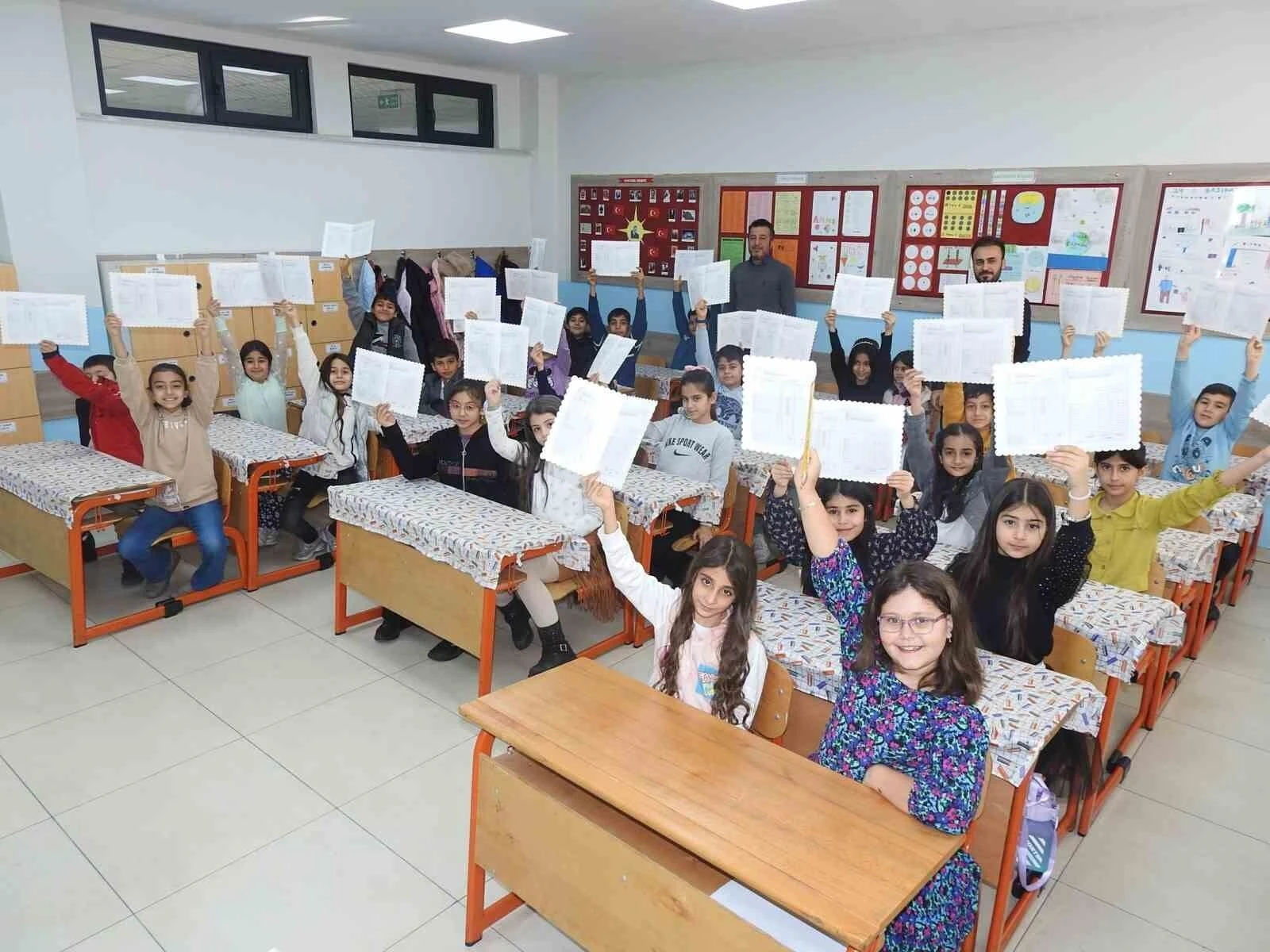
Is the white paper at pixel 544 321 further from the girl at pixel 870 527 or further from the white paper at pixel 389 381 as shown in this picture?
the girl at pixel 870 527

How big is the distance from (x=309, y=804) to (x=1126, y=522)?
298cm

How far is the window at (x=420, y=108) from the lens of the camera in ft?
23.1

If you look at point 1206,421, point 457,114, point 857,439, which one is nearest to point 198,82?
point 457,114

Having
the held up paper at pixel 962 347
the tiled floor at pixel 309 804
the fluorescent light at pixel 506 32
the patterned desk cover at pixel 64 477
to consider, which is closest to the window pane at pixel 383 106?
the fluorescent light at pixel 506 32

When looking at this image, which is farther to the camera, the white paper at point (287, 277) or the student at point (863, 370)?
the student at point (863, 370)

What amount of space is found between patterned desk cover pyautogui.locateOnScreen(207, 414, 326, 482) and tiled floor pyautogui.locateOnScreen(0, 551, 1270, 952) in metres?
0.74

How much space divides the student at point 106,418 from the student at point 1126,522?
4.29 meters

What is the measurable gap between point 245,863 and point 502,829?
3.11 ft

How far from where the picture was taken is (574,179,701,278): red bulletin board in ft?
23.6

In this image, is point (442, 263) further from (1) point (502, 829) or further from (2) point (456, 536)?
(1) point (502, 829)

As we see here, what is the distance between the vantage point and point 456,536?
10.3 feet

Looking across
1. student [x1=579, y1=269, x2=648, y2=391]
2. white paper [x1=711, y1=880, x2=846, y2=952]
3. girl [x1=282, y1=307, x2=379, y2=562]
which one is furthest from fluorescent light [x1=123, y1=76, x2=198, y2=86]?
white paper [x1=711, y1=880, x2=846, y2=952]

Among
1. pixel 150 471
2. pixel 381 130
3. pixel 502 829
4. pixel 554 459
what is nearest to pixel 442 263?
pixel 381 130

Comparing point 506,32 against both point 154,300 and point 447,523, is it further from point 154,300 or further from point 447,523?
point 447,523
